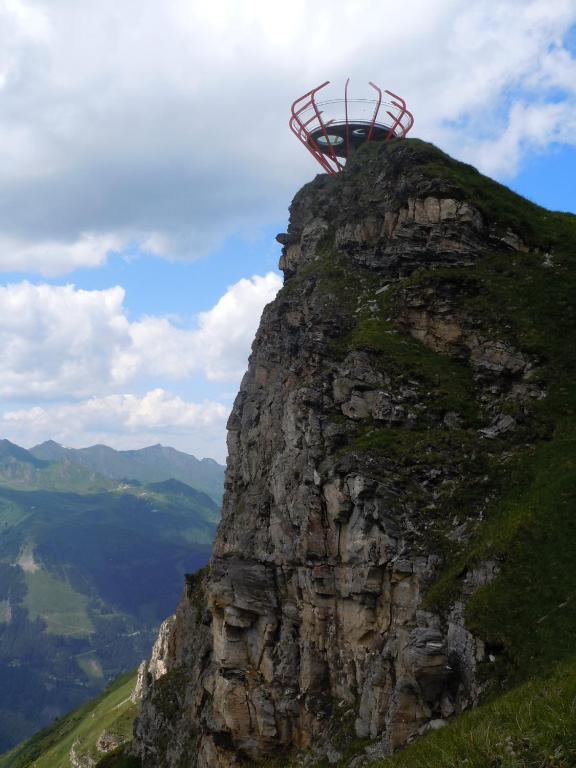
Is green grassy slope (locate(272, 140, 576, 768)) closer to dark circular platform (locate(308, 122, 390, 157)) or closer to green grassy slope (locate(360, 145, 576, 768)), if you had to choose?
green grassy slope (locate(360, 145, 576, 768))

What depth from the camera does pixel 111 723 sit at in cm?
15000

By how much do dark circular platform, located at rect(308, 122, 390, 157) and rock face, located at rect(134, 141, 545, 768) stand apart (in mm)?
9395

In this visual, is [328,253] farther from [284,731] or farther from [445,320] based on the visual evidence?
[284,731]

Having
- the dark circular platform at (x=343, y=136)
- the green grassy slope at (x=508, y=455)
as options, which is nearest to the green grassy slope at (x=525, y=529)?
the green grassy slope at (x=508, y=455)

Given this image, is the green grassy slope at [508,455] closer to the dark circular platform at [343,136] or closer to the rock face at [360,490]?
the rock face at [360,490]

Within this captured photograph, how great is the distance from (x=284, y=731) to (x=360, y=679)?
8098 millimetres

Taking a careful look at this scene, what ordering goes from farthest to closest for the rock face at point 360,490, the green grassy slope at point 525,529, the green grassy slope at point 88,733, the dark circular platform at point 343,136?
the green grassy slope at point 88,733 → the dark circular platform at point 343,136 → the rock face at point 360,490 → the green grassy slope at point 525,529

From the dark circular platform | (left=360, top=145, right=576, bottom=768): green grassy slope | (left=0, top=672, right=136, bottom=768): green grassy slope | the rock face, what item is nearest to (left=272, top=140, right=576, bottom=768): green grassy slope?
(left=360, top=145, right=576, bottom=768): green grassy slope

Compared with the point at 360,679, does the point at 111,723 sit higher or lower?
lower

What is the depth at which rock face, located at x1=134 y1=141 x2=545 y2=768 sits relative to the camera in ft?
111

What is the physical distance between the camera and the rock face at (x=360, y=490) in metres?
33.8

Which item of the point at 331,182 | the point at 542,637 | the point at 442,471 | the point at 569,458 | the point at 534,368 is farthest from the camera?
the point at 331,182

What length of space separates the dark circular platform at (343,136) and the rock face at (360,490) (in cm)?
940

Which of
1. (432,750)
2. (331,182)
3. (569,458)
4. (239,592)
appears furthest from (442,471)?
(331,182)
